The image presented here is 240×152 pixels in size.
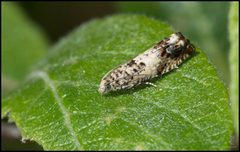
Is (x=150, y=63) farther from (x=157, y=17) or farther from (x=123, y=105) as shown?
(x=157, y=17)

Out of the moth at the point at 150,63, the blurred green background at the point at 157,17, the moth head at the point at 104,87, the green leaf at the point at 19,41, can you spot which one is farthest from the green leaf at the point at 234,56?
the green leaf at the point at 19,41

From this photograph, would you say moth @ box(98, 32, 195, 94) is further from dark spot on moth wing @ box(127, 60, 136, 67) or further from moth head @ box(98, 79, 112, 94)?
moth head @ box(98, 79, 112, 94)

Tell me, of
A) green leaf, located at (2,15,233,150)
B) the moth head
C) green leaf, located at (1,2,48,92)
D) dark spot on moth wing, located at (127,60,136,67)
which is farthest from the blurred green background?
the moth head

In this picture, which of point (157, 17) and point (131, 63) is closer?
point (131, 63)

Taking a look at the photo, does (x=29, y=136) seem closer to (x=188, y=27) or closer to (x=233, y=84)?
(x=233, y=84)

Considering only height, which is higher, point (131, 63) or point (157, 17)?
point (131, 63)

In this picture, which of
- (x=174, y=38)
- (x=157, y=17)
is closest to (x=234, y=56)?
(x=174, y=38)

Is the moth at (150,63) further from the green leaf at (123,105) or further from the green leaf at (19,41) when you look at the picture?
the green leaf at (19,41)
